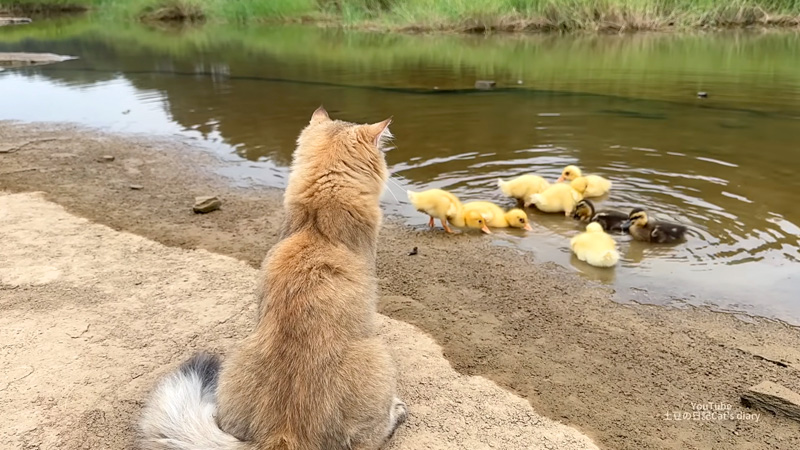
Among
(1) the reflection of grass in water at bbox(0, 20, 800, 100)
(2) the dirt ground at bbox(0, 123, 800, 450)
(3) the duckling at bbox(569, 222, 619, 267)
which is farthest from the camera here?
(1) the reflection of grass in water at bbox(0, 20, 800, 100)

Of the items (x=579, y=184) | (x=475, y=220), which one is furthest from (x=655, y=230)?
(x=475, y=220)

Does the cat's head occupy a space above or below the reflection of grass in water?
below

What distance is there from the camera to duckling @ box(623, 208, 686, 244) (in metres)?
5.39

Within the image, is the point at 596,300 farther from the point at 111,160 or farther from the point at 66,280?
the point at 111,160

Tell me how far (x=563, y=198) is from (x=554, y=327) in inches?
94.3

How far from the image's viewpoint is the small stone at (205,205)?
6.30 m

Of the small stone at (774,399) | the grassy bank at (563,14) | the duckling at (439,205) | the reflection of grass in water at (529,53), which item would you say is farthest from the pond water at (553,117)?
the grassy bank at (563,14)

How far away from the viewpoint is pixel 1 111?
11.6 m

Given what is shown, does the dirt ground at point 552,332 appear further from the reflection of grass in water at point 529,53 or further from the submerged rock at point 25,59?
the submerged rock at point 25,59

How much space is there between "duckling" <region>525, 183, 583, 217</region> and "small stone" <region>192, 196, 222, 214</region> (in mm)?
3411

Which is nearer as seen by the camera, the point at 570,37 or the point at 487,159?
the point at 487,159

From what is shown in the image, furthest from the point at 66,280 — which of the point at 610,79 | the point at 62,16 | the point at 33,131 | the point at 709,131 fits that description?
the point at 62,16

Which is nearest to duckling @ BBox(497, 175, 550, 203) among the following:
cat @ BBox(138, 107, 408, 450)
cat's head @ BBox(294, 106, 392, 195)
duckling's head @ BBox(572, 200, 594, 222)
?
duckling's head @ BBox(572, 200, 594, 222)

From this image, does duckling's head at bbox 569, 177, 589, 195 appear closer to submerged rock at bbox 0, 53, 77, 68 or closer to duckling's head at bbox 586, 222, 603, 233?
duckling's head at bbox 586, 222, 603, 233
